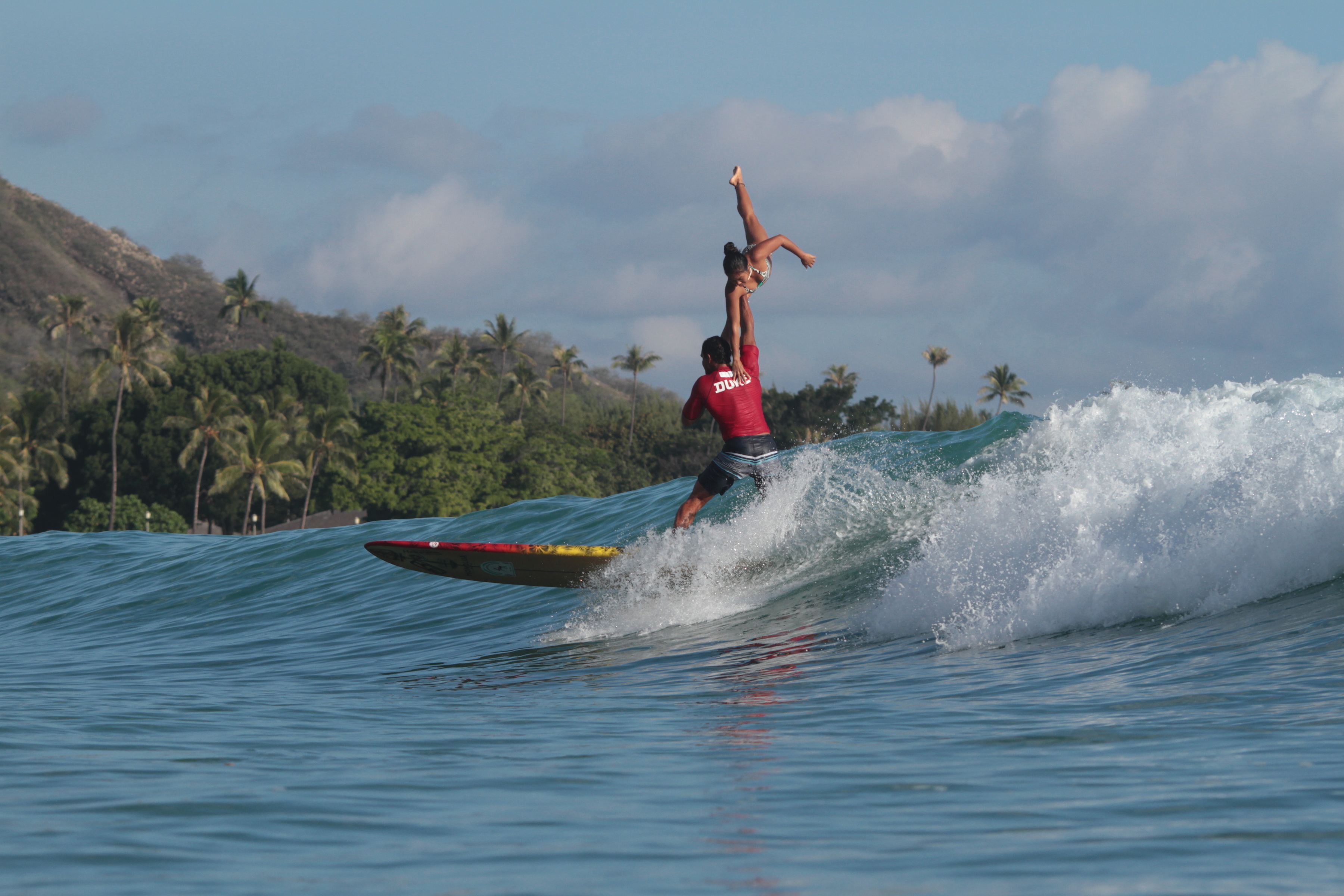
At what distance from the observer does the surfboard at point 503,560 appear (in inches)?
439

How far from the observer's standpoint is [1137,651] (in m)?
7.46

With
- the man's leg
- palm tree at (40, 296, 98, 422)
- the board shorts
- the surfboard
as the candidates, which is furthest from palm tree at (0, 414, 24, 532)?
the board shorts

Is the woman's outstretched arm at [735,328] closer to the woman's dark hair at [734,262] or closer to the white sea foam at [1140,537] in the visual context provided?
the woman's dark hair at [734,262]

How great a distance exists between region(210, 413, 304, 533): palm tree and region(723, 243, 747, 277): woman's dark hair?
5766 centimetres

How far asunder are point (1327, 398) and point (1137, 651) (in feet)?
32.3

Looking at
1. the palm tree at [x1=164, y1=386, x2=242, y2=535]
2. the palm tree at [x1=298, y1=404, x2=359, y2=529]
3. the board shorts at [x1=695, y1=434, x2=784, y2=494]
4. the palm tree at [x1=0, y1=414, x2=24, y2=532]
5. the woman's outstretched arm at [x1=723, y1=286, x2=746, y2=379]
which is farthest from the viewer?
the palm tree at [x1=298, y1=404, x2=359, y2=529]

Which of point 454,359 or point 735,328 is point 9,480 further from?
point 735,328

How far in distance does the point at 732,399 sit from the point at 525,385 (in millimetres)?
81628

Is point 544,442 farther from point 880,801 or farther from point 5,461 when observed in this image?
point 880,801

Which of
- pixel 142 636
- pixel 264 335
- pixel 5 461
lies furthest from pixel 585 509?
pixel 264 335

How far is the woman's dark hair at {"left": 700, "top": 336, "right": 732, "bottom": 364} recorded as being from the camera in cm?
1012

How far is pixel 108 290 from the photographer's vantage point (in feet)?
501

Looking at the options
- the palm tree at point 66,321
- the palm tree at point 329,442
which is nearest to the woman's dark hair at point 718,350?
the palm tree at point 329,442

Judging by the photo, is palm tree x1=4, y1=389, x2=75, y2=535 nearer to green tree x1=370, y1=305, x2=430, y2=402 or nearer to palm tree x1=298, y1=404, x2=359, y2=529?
palm tree x1=298, y1=404, x2=359, y2=529
